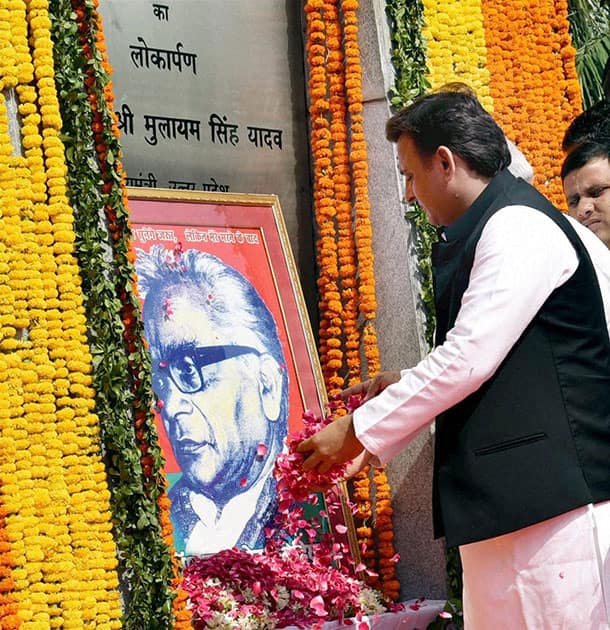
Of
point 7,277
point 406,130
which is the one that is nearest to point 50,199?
point 7,277

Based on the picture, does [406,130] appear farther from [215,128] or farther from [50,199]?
[215,128]

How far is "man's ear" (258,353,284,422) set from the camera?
15.3ft

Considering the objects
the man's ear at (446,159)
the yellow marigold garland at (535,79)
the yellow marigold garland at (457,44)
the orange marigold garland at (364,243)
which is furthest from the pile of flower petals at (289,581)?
the yellow marigold garland at (535,79)

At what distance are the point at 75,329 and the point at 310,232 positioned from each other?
6.16 ft

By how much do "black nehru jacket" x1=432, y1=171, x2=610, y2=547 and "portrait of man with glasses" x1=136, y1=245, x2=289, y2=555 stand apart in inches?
61.2

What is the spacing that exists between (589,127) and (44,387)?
2.22 m

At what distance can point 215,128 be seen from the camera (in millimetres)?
5066

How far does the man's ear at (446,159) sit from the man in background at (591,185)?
1.14 m

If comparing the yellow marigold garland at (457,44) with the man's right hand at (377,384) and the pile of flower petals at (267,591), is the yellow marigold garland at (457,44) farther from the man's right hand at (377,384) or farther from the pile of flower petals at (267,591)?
the pile of flower petals at (267,591)

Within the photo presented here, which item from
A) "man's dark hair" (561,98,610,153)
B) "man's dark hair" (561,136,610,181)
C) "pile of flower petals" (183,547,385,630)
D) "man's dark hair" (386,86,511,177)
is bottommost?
"pile of flower petals" (183,547,385,630)

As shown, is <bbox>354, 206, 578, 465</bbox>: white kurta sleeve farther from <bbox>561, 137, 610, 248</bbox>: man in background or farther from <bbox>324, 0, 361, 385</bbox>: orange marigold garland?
<bbox>324, 0, 361, 385</bbox>: orange marigold garland

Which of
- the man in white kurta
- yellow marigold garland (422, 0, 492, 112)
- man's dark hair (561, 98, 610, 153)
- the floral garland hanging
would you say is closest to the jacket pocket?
the man in white kurta

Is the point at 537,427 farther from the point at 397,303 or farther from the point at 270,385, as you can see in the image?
the point at 397,303

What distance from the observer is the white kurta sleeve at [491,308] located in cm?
283
